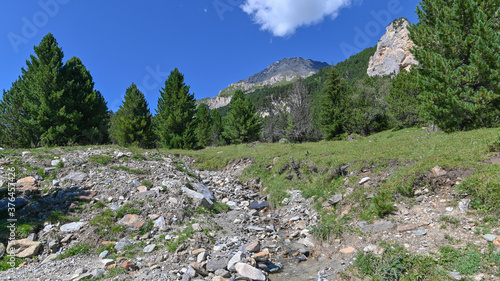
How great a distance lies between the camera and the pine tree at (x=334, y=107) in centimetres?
3145

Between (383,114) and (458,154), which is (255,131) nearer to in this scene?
(383,114)

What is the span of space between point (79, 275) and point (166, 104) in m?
29.2

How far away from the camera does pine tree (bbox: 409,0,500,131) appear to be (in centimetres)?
1251

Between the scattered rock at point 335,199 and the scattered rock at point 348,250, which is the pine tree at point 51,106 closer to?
the scattered rock at point 335,199

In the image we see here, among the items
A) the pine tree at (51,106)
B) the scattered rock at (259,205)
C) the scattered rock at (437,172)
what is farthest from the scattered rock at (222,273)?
the pine tree at (51,106)

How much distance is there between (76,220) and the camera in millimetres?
7148

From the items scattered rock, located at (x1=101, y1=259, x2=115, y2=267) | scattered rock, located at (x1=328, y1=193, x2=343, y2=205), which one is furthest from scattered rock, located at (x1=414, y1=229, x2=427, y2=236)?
scattered rock, located at (x1=101, y1=259, x2=115, y2=267)

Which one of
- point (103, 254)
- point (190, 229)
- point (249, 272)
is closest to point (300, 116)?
point (190, 229)

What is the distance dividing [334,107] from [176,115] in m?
23.2

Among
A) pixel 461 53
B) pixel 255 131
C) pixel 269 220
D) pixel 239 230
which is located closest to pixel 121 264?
pixel 239 230

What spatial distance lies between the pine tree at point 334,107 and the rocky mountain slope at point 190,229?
78.4 feet

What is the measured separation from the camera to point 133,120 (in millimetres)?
28234

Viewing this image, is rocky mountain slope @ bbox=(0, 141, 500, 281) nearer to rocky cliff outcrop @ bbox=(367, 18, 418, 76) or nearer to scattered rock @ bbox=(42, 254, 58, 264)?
scattered rock @ bbox=(42, 254, 58, 264)

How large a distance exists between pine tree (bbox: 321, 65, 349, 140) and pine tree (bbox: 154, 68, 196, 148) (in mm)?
19855
